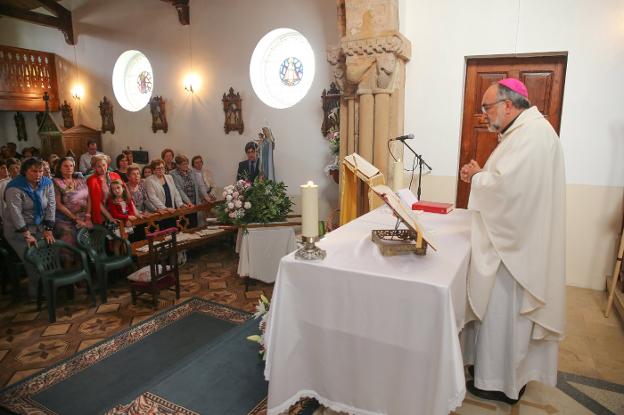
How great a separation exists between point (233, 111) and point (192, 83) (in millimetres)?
1214

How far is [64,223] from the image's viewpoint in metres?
5.14

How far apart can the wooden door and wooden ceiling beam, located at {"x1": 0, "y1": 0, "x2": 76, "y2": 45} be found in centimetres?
936

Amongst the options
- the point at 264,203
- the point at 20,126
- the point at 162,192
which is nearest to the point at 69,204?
the point at 162,192

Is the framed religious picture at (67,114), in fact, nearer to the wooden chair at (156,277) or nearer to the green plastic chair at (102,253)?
the green plastic chair at (102,253)

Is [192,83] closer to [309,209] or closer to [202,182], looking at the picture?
[202,182]

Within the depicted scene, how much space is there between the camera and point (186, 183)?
22.6ft

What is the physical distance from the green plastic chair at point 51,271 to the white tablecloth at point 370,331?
3.30m

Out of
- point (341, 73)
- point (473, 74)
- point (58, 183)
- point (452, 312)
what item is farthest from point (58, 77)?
point (452, 312)

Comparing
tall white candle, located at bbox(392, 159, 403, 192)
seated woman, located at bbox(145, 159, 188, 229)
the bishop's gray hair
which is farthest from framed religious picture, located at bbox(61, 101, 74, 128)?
the bishop's gray hair

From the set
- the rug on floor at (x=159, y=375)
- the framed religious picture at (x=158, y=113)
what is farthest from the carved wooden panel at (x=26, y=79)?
the rug on floor at (x=159, y=375)

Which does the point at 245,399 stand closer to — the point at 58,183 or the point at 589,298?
the point at 589,298

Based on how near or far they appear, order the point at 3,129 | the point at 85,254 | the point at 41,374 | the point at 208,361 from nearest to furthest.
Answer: the point at 208,361, the point at 41,374, the point at 85,254, the point at 3,129

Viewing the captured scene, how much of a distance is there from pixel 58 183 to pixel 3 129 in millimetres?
8666

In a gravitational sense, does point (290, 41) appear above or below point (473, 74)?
above
